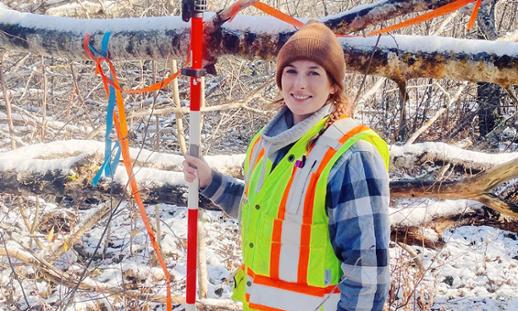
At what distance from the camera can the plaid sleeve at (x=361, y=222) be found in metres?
1.45

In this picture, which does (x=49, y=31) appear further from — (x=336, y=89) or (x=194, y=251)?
(x=336, y=89)

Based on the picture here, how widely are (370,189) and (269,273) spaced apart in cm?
42

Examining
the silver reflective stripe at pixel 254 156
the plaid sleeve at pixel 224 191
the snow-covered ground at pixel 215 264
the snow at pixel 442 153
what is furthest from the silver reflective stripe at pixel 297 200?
the snow-covered ground at pixel 215 264

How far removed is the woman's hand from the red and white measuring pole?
0.03 metres

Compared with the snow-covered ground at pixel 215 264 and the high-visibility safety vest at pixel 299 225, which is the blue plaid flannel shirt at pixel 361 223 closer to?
the high-visibility safety vest at pixel 299 225

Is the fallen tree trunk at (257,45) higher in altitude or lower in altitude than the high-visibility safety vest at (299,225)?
higher

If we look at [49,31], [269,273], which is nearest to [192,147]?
[269,273]

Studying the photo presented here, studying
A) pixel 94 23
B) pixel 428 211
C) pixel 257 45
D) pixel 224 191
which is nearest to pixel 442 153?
pixel 428 211

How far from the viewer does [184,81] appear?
6336 mm

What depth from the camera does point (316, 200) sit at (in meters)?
1.50

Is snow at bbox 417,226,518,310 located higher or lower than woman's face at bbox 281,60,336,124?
lower

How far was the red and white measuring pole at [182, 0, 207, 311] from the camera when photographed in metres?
2.00

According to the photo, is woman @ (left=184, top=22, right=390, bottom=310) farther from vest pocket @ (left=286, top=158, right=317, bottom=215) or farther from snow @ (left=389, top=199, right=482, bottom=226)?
snow @ (left=389, top=199, right=482, bottom=226)

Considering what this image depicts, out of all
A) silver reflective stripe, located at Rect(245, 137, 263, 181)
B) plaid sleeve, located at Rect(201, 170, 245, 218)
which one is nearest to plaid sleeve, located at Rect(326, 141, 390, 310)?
silver reflective stripe, located at Rect(245, 137, 263, 181)
